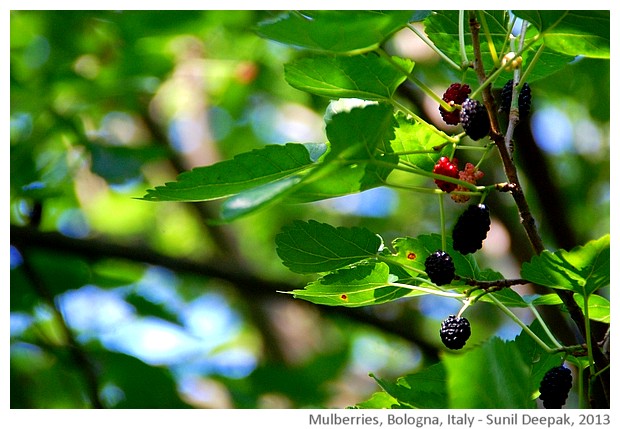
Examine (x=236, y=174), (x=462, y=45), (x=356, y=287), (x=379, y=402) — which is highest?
(x=462, y=45)

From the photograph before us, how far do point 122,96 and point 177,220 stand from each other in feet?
5.25

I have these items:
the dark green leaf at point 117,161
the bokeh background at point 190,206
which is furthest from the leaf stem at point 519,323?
the dark green leaf at point 117,161

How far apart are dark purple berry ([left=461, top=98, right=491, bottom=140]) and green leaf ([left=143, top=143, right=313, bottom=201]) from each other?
5.9 inches

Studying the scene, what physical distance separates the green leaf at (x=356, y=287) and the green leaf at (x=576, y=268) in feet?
0.47

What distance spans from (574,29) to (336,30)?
0.25 metres

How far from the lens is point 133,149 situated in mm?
2002

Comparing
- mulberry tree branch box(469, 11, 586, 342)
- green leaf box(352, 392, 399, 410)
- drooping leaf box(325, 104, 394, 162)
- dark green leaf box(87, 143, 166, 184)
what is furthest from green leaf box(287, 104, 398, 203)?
dark green leaf box(87, 143, 166, 184)

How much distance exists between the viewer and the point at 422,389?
2.62 feet

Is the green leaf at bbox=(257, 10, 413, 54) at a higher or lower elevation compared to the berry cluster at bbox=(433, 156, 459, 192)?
higher

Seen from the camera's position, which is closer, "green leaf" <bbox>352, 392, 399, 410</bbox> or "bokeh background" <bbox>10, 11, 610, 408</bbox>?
"green leaf" <bbox>352, 392, 399, 410</bbox>

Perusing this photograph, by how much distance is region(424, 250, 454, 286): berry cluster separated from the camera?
2.44 feet

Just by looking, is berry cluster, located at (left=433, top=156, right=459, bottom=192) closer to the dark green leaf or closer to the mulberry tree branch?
the mulberry tree branch

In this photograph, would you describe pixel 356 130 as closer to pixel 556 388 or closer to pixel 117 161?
pixel 556 388

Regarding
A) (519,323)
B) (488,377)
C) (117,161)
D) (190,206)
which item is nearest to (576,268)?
(519,323)
